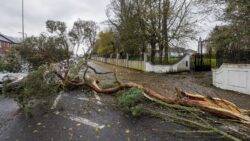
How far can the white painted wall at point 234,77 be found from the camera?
56.6ft

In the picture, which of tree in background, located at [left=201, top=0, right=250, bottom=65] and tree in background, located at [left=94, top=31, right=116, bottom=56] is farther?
tree in background, located at [left=94, top=31, right=116, bottom=56]

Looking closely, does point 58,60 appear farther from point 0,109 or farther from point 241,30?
point 241,30

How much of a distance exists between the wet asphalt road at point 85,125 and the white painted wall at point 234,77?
7.68m

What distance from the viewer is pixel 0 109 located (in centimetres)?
1277

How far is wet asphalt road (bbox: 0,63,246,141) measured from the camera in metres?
8.58

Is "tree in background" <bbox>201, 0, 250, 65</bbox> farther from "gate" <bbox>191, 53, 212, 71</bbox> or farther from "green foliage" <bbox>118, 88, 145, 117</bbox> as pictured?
"gate" <bbox>191, 53, 212, 71</bbox>

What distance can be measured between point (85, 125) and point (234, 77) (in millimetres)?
11051

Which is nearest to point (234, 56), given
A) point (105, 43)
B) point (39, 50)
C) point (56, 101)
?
point (56, 101)

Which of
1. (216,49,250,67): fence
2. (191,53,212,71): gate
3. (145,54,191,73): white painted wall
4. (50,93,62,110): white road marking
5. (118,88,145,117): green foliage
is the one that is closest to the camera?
(118,88,145,117): green foliage

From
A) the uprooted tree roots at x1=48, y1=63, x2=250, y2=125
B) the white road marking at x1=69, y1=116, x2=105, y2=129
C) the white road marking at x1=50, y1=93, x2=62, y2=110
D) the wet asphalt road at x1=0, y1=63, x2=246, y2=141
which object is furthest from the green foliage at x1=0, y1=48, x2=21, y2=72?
the uprooted tree roots at x1=48, y1=63, x2=250, y2=125

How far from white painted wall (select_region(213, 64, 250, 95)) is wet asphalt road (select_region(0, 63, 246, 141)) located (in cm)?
768

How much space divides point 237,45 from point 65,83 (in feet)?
32.2

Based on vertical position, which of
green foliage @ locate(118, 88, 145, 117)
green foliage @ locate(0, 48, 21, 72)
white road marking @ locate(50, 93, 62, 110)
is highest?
green foliage @ locate(0, 48, 21, 72)

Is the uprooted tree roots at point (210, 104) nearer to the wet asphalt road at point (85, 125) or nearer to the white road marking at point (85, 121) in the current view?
the wet asphalt road at point (85, 125)
